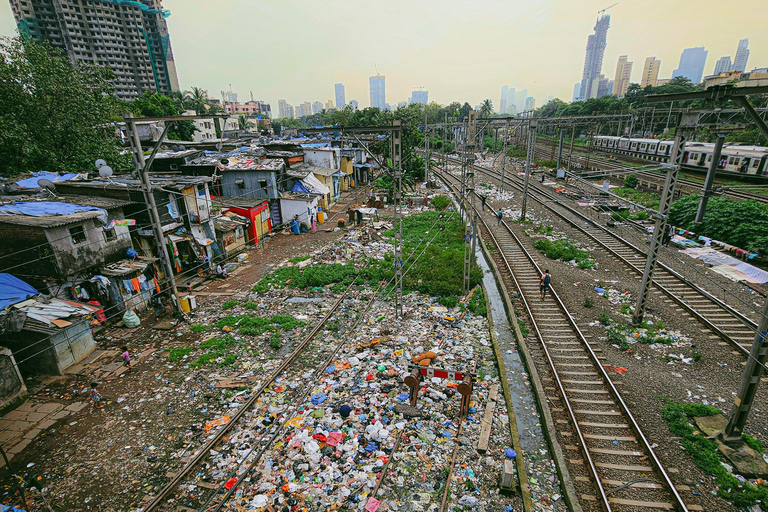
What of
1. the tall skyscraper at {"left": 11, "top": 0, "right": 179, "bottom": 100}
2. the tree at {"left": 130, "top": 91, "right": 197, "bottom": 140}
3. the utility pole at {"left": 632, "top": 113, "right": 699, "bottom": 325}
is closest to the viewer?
the utility pole at {"left": 632, "top": 113, "right": 699, "bottom": 325}

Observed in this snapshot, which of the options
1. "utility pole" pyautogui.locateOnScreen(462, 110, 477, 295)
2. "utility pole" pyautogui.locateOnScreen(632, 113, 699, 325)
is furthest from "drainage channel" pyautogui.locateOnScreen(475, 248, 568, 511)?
"utility pole" pyautogui.locateOnScreen(632, 113, 699, 325)

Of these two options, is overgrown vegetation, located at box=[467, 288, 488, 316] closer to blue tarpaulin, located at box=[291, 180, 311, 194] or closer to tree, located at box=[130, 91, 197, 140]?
blue tarpaulin, located at box=[291, 180, 311, 194]

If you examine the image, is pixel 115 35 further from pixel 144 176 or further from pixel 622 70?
pixel 622 70

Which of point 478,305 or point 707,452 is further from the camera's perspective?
point 478,305

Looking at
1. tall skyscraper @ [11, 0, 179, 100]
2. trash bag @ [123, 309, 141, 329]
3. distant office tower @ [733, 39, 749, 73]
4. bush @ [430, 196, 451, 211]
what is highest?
distant office tower @ [733, 39, 749, 73]

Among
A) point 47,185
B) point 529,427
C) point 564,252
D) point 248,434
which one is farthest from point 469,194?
point 47,185

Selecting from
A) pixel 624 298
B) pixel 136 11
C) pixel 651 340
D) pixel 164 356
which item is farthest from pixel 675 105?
pixel 136 11
